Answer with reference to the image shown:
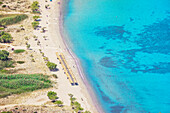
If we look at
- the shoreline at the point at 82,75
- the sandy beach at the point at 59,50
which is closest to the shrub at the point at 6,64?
the sandy beach at the point at 59,50

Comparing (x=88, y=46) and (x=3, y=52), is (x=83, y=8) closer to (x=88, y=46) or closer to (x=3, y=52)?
(x=88, y=46)

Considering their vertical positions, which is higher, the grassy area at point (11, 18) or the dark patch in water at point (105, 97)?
the grassy area at point (11, 18)

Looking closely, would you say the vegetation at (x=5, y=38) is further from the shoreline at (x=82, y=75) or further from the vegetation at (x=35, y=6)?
the vegetation at (x=35, y=6)

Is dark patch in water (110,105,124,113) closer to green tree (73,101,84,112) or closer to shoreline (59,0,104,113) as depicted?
shoreline (59,0,104,113)

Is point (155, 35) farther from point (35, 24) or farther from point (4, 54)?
point (4, 54)

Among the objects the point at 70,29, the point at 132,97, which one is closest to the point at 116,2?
the point at 70,29

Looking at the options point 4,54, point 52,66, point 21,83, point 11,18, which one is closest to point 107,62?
point 52,66

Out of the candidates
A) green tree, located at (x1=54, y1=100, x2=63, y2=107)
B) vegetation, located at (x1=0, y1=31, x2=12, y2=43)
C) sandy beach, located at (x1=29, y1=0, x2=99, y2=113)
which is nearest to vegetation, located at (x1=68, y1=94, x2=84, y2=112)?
sandy beach, located at (x1=29, y1=0, x2=99, y2=113)
